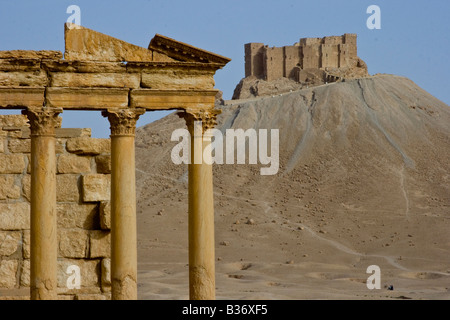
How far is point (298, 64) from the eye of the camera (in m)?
123

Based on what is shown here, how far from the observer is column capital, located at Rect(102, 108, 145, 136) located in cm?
1686

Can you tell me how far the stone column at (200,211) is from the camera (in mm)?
16969

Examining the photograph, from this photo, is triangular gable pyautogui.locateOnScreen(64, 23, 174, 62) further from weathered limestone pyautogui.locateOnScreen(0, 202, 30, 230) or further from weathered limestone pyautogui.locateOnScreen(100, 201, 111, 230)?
weathered limestone pyautogui.locateOnScreen(0, 202, 30, 230)

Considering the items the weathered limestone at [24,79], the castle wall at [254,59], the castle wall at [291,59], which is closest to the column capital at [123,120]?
the weathered limestone at [24,79]

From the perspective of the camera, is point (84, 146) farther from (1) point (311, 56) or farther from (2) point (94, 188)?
(1) point (311, 56)

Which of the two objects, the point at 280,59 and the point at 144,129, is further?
the point at 280,59

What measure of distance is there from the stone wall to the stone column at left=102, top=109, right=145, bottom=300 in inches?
73.4

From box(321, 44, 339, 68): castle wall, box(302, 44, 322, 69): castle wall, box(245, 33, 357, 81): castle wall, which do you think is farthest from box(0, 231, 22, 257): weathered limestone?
box(321, 44, 339, 68): castle wall

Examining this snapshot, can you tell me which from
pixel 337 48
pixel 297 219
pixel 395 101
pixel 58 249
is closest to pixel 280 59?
pixel 337 48

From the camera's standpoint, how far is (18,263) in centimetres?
1858

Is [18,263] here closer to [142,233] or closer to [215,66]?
[215,66]
